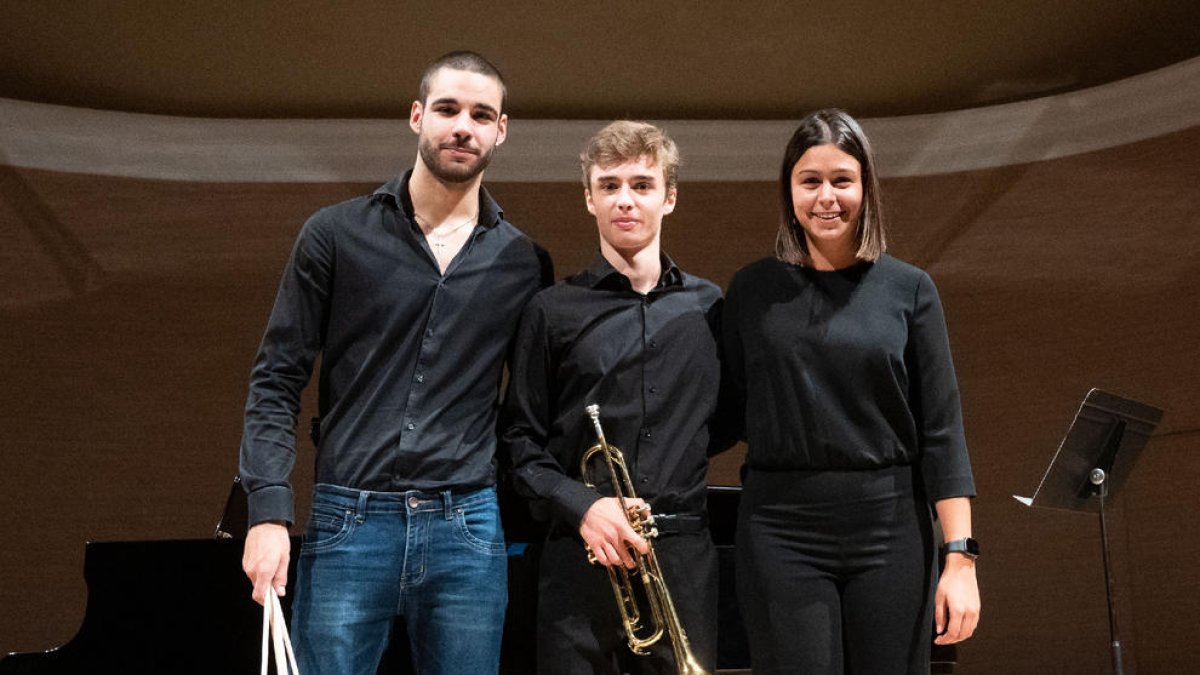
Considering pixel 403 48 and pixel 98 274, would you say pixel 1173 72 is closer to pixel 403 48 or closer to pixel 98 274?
pixel 403 48

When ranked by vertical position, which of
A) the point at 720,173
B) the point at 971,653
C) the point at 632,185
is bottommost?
the point at 971,653

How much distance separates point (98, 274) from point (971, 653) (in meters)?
4.72

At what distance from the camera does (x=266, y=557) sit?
6.60ft

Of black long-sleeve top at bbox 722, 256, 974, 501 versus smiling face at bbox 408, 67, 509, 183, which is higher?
smiling face at bbox 408, 67, 509, 183

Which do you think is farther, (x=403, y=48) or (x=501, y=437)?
(x=403, y=48)

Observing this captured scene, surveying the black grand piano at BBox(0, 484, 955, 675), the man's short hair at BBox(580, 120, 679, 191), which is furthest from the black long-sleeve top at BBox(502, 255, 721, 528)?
the black grand piano at BBox(0, 484, 955, 675)

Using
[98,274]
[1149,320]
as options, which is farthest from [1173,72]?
[98,274]

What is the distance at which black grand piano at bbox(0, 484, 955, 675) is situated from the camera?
8.83 ft

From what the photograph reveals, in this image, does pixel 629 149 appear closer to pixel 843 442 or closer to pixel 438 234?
pixel 438 234

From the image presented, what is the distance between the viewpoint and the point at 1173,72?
5633 millimetres

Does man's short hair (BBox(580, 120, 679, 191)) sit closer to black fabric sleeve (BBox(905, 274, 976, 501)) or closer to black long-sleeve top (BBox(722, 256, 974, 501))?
black long-sleeve top (BBox(722, 256, 974, 501))

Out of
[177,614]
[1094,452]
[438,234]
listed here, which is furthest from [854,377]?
[1094,452]

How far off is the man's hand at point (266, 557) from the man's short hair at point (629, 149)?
916mm

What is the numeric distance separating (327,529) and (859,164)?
117cm
